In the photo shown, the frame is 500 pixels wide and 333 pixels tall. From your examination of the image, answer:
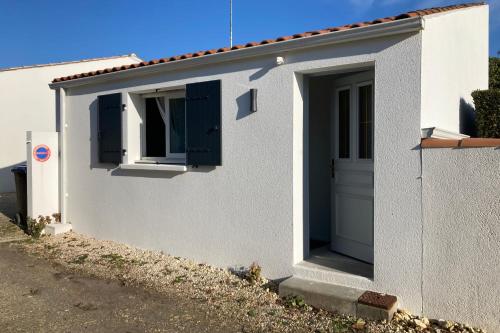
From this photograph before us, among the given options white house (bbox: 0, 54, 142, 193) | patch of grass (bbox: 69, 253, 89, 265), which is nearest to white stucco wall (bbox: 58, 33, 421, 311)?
patch of grass (bbox: 69, 253, 89, 265)

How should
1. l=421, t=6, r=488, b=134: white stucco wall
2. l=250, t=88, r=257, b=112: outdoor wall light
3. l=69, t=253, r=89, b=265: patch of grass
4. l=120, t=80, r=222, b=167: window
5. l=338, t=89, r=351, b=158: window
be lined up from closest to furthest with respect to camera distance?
l=421, t=6, r=488, b=134: white stucco wall, l=250, t=88, r=257, b=112: outdoor wall light, l=338, t=89, r=351, b=158: window, l=120, t=80, r=222, b=167: window, l=69, t=253, r=89, b=265: patch of grass

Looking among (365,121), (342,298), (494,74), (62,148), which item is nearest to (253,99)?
(365,121)

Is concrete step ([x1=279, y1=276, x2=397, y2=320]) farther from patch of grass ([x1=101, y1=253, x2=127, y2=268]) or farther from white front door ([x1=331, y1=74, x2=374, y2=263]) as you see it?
patch of grass ([x1=101, y1=253, x2=127, y2=268])

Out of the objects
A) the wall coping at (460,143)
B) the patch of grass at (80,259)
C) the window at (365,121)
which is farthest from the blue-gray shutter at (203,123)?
the wall coping at (460,143)

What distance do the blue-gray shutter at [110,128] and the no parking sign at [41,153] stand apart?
1.48 m

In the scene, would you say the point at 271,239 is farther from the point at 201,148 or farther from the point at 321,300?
the point at 201,148

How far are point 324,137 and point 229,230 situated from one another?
6.37 ft

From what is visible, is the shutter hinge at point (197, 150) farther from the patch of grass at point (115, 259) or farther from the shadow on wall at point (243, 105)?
the patch of grass at point (115, 259)

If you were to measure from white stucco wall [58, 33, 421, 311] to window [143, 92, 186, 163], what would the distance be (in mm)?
288

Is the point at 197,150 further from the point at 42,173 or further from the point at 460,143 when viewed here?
the point at 42,173

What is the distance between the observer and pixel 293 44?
475cm

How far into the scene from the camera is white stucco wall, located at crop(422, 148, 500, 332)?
359 centimetres

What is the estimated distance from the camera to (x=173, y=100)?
6816 millimetres

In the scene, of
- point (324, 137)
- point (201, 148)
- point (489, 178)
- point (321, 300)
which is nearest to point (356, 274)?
point (321, 300)
